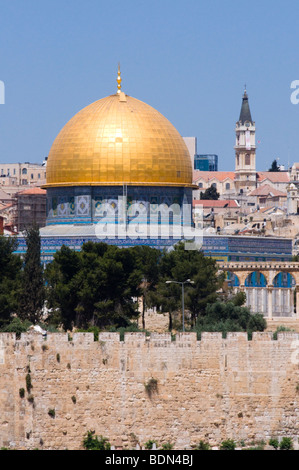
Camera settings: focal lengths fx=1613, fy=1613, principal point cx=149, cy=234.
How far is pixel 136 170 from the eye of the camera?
212 ft

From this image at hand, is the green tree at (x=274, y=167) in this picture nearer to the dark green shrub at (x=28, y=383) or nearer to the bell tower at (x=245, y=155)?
the bell tower at (x=245, y=155)

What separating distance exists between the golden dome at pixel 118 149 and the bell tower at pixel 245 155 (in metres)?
91.6

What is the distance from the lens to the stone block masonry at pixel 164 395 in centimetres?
3247

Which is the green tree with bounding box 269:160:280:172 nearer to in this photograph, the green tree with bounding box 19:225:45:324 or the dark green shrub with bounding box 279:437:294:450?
the green tree with bounding box 19:225:45:324

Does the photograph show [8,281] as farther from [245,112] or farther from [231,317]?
[245,112]

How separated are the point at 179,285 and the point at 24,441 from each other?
18.6 m

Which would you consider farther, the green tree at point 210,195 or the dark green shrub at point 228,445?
the green tree at point 210,195

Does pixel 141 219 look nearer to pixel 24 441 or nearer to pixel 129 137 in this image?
pixel 129 137

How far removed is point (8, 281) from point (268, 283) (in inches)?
887

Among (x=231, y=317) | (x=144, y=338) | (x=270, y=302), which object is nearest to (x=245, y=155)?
(x=270, y=302)

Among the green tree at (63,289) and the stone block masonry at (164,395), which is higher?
the green tree at (63,289)

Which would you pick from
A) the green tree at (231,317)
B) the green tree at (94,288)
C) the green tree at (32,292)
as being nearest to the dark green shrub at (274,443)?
the green tree at (231,317)

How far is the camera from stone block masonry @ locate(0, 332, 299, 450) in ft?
107
